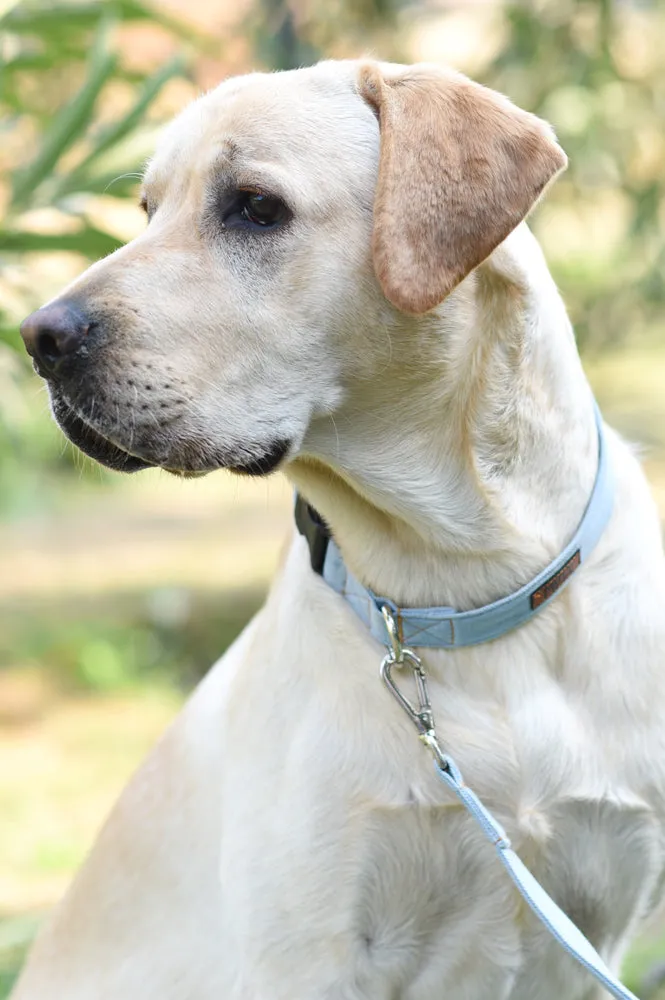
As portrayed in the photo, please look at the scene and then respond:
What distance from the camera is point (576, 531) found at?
223 cm

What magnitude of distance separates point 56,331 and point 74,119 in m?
1.60

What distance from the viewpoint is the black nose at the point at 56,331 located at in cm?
200

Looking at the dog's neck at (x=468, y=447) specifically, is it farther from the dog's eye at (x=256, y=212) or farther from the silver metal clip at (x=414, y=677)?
the dog's eye at (x=256, y=212)

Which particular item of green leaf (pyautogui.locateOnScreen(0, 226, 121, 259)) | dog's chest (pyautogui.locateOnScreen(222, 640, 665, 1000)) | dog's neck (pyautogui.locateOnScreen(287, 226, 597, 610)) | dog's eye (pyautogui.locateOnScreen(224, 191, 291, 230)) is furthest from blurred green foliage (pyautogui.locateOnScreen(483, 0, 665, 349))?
dog's chest (pyautogui.locateOnScreen(222, 640, 665, 1000))

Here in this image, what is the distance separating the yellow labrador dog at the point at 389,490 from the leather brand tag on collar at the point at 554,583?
11 millimetres

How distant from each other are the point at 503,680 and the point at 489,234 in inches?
27.7

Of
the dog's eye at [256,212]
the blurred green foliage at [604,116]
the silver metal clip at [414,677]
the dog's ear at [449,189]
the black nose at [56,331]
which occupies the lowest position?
the blurred green foliage at [604,116]

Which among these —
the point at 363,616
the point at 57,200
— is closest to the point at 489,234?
the point at 363,616

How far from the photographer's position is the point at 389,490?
2.20 m

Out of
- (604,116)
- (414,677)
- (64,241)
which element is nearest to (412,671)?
(414,677)

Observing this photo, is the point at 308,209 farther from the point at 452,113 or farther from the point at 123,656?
the point at 123,656

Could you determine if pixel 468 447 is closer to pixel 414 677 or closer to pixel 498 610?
pixel 498 610

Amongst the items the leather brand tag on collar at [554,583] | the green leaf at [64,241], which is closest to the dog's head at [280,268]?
the leather brand tag on collar at [554,583]

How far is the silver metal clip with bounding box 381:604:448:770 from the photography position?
2.14m
